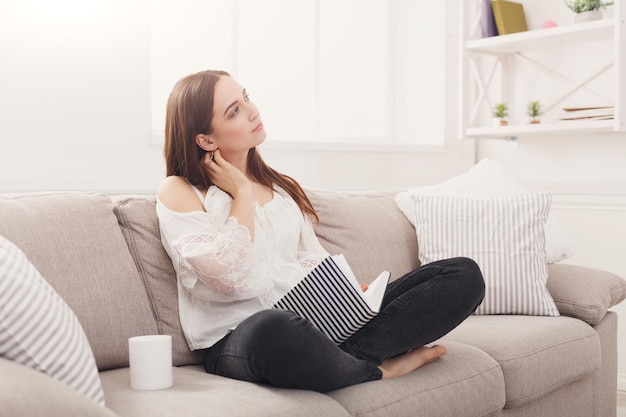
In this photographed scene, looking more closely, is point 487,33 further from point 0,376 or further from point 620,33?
point 0,376

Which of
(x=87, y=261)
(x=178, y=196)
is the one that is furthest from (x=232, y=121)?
(x=87, y=261)

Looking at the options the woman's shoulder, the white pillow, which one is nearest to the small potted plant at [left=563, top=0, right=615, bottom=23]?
the white pillow

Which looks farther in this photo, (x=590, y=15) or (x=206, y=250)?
(x=590, y=15)

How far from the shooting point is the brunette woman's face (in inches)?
86.0

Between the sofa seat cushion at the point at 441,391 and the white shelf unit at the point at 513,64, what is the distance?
149 cm

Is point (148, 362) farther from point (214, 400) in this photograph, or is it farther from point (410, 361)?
point (410, 361)

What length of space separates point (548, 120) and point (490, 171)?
3.05ft

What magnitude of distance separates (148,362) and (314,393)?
13.4 inches

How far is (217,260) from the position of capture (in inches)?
74.5

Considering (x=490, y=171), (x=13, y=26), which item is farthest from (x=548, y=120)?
(x=13, y=26)

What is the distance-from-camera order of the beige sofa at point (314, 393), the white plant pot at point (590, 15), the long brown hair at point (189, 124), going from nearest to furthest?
the beige sofa at point (314, 393), the long brown hair at point (189, 124), the white plant pot at point (590, 15)

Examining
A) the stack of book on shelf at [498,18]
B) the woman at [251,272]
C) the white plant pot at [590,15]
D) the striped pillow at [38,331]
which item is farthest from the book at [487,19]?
the striped pillow at [38,331]

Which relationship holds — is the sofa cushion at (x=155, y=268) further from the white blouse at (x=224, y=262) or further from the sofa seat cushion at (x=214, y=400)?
the sofa seat cushion at (x=214, y=400)

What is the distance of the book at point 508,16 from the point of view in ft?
11.8
